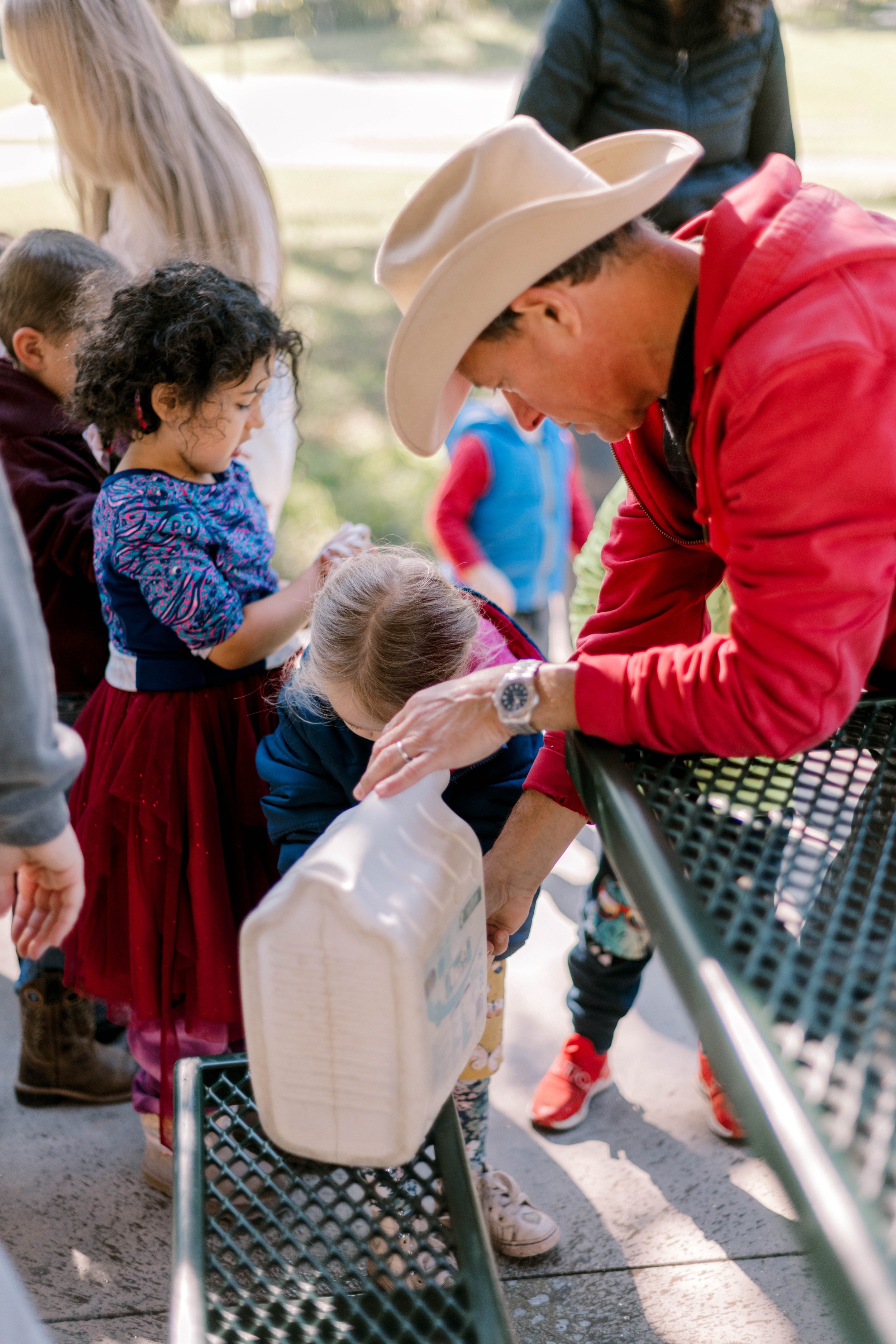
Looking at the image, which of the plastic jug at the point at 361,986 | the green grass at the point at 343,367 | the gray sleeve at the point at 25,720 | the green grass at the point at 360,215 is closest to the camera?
the gray sleeve at the point at 25,720

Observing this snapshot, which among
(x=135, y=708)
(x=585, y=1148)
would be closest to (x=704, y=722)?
(x=135, y=708)

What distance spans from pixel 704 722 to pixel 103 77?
176cm

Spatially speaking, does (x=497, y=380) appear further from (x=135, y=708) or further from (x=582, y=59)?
(x=582, y=59)

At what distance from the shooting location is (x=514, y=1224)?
1.94 m

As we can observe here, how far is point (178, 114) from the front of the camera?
2201mm

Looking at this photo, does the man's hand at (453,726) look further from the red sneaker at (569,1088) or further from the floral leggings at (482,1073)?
the red sneaker at (569,1088)

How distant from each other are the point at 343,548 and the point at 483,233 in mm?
781

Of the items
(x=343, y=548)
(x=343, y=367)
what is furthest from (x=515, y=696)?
(x=343, y=367)

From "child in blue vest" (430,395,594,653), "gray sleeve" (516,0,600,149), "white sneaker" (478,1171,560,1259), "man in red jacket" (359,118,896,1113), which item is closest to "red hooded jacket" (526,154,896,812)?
"man in red jacket" (359,118,896,1113)

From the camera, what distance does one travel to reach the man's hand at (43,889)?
4.02 feet

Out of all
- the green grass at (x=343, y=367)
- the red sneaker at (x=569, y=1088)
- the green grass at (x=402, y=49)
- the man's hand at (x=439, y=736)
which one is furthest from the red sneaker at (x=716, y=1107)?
the green grass at (x=402, y=49)

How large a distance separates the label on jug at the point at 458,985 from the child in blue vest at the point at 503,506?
1.70 meters

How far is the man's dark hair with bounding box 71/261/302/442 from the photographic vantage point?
6.01 ft

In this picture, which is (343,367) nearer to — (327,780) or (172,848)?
(172,848)
